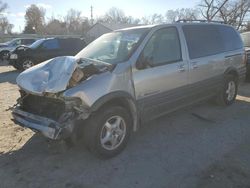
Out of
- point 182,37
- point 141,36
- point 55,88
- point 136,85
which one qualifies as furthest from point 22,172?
point 182,37

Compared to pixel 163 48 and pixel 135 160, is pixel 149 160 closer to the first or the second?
pixel 135 160

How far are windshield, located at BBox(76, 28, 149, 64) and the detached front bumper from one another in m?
1.32

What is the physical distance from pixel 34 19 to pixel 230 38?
79.7 metres

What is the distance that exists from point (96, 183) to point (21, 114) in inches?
63.2

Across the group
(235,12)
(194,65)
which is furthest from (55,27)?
(194,65)

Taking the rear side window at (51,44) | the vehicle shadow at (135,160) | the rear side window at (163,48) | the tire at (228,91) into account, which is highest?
the rear side window at (163,48)

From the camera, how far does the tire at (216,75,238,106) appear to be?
6.74 meters

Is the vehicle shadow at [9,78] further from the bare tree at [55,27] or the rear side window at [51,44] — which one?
the bare tree at [55,27]

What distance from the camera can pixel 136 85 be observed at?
452cm

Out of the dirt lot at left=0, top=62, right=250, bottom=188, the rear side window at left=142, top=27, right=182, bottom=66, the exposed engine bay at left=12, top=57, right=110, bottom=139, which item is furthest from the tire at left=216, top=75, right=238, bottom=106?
the exposed engine bay at left=12, top=57, right=110, bottom=139

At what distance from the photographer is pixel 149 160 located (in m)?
4.28

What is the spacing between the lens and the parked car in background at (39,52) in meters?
14.6

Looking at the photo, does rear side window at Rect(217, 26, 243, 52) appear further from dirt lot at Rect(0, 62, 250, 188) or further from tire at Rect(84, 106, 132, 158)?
tire at Rect(84, 106, 132, 158)

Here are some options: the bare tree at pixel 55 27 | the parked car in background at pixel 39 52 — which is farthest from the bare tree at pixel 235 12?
the bare tree at pixel 55 27
